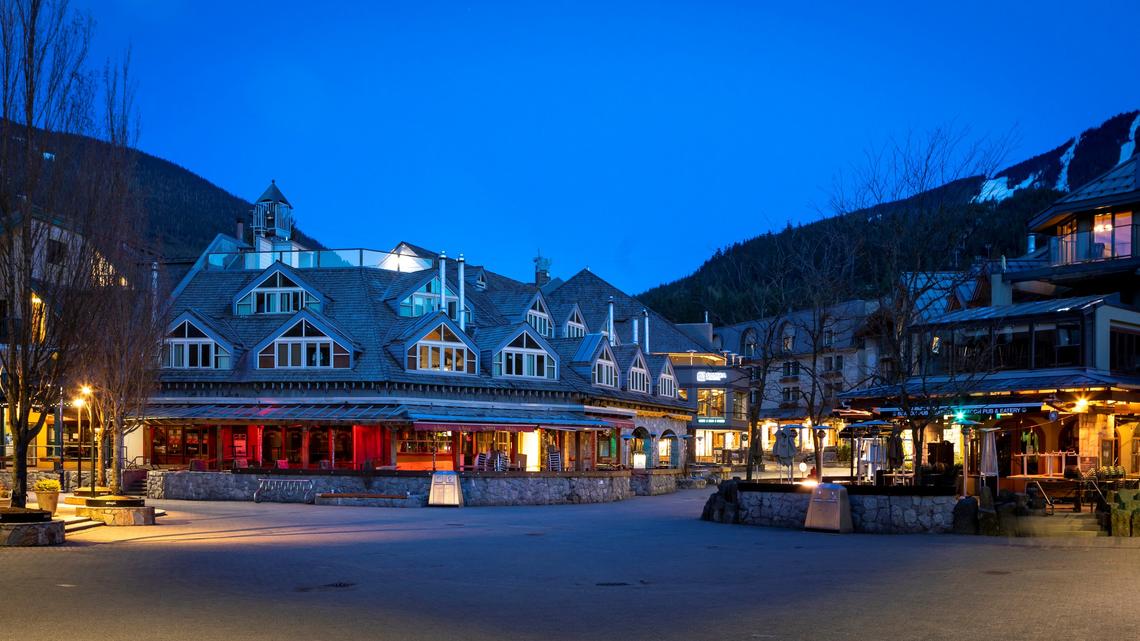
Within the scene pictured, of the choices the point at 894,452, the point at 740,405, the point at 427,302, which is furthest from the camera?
the point at 740,405

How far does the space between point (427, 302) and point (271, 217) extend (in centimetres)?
2790

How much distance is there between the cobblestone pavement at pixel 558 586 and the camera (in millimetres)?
11727

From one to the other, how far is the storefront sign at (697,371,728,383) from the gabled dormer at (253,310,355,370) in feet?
98.7

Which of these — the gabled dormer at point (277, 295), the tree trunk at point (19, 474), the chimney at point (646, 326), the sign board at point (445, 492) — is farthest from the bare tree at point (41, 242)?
the chimney at point (646, 326)

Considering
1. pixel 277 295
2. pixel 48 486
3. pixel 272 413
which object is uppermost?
pixel 277 295

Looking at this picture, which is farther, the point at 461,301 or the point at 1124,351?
the point at 461,301

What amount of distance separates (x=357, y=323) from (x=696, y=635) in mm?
39305

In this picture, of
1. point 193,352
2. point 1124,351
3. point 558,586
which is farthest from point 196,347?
point 558,586

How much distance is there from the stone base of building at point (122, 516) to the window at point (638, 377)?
3374cm

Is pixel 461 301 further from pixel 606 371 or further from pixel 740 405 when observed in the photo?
pixel 740 405

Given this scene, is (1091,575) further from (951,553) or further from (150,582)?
(150,582)

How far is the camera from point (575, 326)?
2379 inches

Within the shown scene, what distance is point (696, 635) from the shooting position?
1139 centimetres

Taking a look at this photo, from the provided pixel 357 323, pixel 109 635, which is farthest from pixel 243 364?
pixel 109 635
